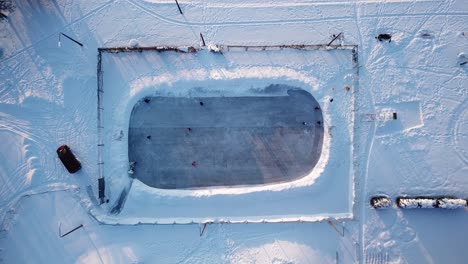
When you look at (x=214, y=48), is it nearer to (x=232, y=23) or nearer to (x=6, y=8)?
(x=232, y=23)

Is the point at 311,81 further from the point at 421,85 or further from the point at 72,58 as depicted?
the point at 72,58

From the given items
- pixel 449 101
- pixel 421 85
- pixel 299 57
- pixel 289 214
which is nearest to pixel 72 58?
pixel 299 57

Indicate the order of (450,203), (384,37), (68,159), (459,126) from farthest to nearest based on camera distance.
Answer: (384,37) → (459,126) → (68,159) → (450,203)

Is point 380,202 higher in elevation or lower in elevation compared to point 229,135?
lower

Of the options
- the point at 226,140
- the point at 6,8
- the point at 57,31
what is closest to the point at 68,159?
the point at 57,31

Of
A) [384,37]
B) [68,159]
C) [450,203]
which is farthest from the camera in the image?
[384,37]

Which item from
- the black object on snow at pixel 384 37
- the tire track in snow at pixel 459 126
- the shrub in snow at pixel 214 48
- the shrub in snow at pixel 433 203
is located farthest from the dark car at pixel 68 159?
the tire track in snow at pixel 459 126

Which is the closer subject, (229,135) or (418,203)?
(418,203)
